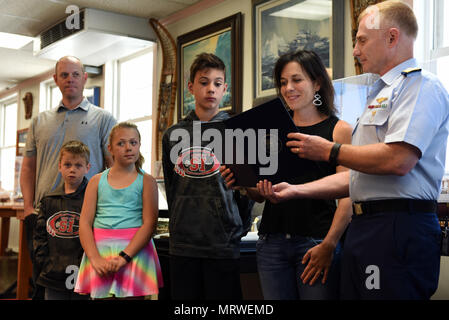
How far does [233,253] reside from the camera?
204 centimetres

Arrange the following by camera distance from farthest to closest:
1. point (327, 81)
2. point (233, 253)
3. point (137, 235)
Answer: point (137, 235), point (233, 253), point (327, 81)

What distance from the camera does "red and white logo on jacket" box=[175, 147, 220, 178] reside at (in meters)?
2.10

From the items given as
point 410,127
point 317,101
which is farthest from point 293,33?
point 410,127

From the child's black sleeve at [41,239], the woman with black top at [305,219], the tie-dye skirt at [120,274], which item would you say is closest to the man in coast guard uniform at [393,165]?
the woman with black top at [305,219]

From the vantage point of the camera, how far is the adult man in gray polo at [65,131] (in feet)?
9.35

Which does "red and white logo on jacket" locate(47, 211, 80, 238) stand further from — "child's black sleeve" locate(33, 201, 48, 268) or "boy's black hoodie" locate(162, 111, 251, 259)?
"boy's black hoodie" locate(162, 111, 251, 259)

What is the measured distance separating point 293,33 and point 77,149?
2.08 meters

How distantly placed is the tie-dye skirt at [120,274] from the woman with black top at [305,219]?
718 mm

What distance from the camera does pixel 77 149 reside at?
269cm

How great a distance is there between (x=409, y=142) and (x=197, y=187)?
3.11 feet

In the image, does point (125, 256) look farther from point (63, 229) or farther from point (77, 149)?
point (77, 149)
